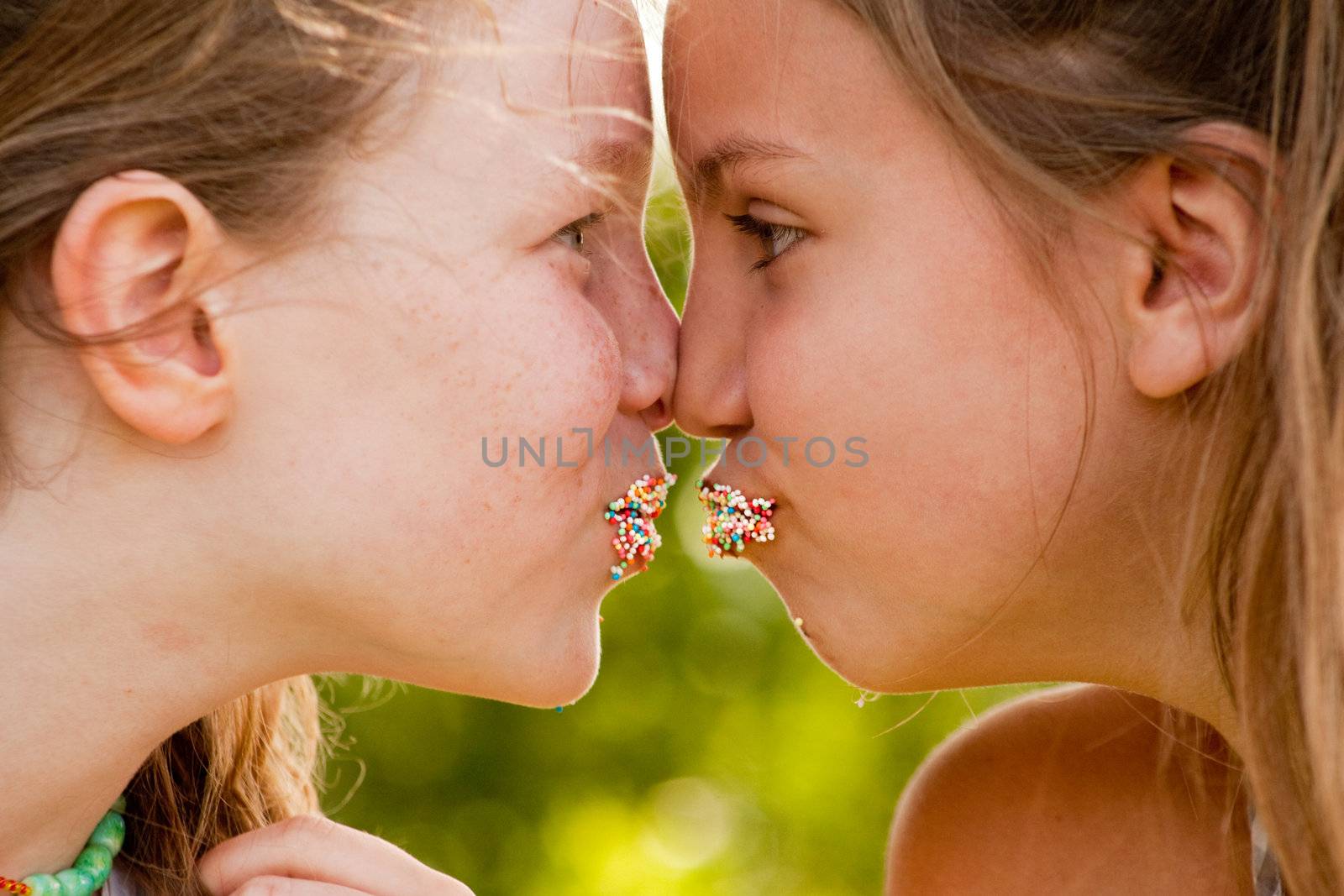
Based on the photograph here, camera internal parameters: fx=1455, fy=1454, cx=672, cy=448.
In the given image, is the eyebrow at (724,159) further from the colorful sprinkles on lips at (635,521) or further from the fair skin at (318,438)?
the colorful sprinkles on lips at (635,521)

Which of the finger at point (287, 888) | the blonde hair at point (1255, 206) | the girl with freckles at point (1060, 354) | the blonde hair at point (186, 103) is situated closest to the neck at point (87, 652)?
the blonde hair at point (186, 103)

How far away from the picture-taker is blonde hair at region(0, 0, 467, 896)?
1.89 m

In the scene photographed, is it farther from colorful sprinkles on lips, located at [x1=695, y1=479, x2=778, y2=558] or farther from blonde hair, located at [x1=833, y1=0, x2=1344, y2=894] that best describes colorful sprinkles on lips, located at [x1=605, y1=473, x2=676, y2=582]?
blonde hair, located at [x1=833, y1=0, x2=1344, y2=894]

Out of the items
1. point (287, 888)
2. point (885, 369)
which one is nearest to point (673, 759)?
point (287, 888)

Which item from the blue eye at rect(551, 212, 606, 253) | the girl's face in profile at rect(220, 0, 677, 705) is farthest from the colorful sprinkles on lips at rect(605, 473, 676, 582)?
the blue eye at rect(551, 212, 606, 253)

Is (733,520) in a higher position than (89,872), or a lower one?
higher

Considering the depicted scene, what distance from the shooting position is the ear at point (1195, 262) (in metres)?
1.89

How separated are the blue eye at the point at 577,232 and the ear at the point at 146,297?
53 cm

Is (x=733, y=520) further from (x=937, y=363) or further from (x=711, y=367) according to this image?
(x=937, y=363)

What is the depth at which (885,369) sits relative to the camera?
211cm

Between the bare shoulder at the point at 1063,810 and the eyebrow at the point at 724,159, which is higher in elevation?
the eyebrow at the point at 724,159

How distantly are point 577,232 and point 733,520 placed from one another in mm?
527

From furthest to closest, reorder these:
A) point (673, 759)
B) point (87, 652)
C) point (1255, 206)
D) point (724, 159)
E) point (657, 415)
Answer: point (673, 759) → point (657, 415) → point (724, 159) → point (87, 652) → point (1255, 206)

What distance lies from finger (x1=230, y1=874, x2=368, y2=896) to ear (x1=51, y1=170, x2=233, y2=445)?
2.08ft
